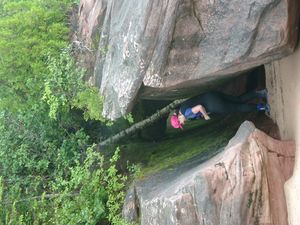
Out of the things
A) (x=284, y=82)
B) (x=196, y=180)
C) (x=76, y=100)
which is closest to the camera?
(x=196, y=180)

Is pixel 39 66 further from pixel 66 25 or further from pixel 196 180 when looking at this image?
pixel 196 180

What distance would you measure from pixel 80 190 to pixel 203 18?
407 cm

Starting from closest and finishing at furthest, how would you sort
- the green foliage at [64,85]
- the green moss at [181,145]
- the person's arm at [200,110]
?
the person's arm at [200,110], the green moss at [181,145], the green foliage at [64,85]

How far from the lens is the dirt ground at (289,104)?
15.6 ft

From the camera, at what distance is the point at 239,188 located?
449cm

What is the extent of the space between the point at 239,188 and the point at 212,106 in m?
1.90

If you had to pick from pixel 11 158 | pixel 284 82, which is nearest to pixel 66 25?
pixel 11 158

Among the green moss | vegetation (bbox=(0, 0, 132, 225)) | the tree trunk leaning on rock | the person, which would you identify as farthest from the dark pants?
the tree trunk leaning on rock

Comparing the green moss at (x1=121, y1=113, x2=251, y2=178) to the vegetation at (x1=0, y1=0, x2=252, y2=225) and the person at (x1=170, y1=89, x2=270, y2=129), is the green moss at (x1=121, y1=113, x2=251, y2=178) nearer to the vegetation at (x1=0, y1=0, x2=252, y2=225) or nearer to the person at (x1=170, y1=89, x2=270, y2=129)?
the vegetation at (x1=0, y1=0, x2=252, y2=225)

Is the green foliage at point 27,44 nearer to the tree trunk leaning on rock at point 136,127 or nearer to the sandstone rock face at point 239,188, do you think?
the tree trunk leaning on rock at point 136,127

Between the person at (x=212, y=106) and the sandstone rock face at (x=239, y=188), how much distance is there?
105 centimetres

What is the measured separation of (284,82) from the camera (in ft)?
18.2

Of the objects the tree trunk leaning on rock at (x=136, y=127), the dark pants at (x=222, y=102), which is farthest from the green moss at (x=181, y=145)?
the dark pants at (x=222, y=102)

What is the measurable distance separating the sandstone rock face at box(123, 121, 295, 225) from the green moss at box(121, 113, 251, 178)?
1.25m
